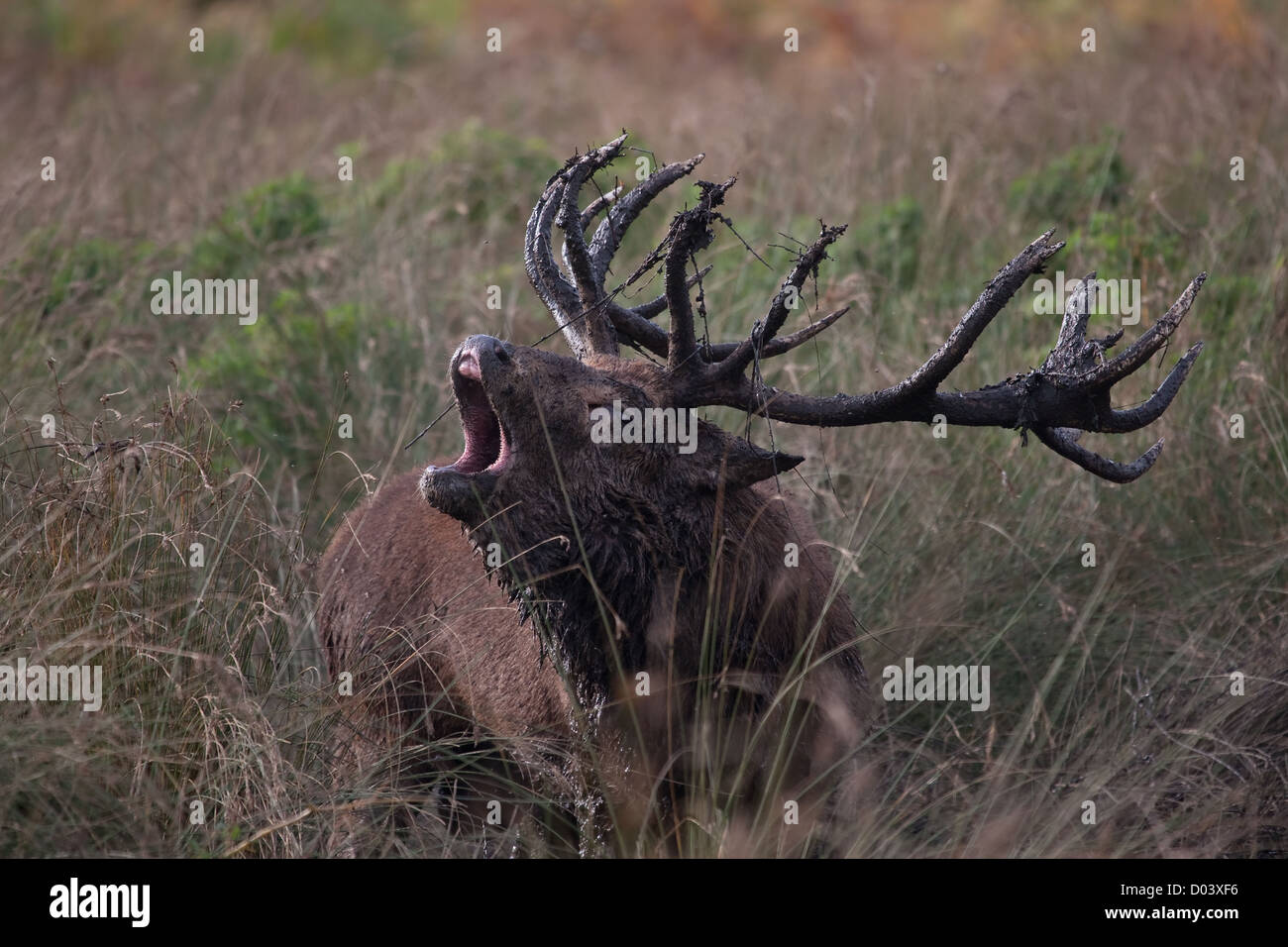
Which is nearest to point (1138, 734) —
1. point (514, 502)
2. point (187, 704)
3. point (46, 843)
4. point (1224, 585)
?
point (1224, 585)

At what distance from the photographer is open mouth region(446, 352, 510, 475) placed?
3.98m

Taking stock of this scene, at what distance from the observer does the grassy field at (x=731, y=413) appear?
4.06m

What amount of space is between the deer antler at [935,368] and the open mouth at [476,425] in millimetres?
480

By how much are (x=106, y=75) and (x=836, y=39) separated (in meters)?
7.85

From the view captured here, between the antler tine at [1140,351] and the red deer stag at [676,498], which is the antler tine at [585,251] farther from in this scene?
the antler tine at [1140,351]

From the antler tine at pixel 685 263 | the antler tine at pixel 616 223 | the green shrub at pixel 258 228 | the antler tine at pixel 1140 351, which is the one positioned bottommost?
the antler tine at pixel 1140 351

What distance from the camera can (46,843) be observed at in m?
3.70

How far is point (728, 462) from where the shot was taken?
161 inches

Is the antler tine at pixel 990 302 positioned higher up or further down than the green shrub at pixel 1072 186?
further down

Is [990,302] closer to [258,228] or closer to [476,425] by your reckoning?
[476,425]

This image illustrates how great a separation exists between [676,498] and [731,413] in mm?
2352

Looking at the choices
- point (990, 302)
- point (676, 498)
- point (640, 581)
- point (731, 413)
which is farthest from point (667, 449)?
point (731, 413)

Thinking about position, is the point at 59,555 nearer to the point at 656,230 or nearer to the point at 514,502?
the point at 514,502

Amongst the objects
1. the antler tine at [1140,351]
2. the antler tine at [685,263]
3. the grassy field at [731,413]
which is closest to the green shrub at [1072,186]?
the grassy field at [731,413]
